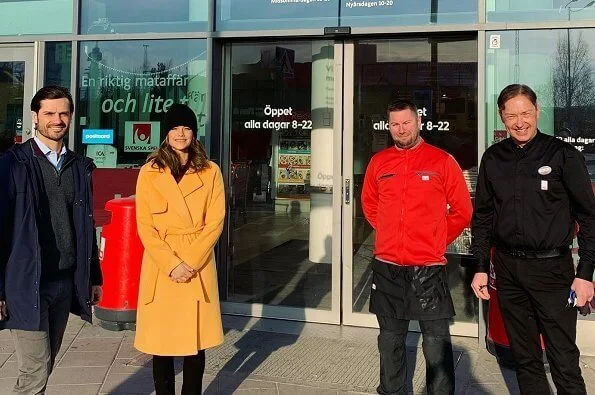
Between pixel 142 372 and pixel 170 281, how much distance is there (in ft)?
4.74

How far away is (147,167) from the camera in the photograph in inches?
134

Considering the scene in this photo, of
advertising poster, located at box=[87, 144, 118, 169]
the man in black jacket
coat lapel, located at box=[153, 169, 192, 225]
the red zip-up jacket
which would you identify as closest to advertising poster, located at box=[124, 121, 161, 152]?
advertising poster, located at box=[87, 144, 118, 169]

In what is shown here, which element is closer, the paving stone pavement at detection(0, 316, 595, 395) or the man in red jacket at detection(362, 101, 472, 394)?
the man in red jacket at detection(362, 101, 472, 394)

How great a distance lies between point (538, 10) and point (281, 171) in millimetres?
2712

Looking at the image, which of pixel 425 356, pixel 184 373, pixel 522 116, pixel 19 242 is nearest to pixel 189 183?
pixel 19 242

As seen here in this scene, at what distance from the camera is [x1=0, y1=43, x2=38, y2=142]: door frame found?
6.45m

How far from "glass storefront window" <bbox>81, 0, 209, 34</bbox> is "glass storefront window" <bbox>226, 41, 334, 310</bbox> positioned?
49cm

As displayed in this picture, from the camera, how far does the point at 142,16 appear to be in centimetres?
622

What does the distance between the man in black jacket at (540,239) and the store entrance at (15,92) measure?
5175mm

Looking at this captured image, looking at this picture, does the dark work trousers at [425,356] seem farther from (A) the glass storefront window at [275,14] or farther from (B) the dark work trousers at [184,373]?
(A) the glass storefront window at [275,14]

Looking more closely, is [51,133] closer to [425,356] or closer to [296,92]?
[425,356]

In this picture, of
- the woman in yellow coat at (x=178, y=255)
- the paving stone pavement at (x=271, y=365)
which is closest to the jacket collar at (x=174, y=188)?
the woman in yellow coat at (x=178, y=255)

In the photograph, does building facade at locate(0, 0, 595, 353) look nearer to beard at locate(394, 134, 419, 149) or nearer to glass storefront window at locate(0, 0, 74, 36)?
glass storefront window at locate(0, 0, 74, 36)

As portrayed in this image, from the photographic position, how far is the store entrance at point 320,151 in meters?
5.54
